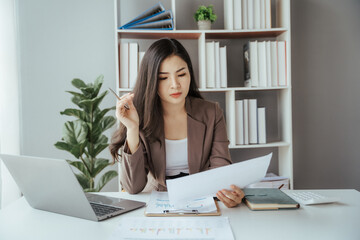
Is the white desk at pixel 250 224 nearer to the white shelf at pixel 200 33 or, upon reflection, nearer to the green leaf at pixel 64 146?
the green leaf at pixel 64 146

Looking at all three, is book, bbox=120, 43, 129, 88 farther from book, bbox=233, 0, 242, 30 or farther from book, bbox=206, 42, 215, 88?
book, bbox=233, 0, 242, 30

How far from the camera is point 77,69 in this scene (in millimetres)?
2521

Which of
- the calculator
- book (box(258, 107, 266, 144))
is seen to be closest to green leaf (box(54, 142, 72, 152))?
book (box(258, 107, 266, 144))

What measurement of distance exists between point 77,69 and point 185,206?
1807mm

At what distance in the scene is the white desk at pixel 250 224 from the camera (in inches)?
33.9

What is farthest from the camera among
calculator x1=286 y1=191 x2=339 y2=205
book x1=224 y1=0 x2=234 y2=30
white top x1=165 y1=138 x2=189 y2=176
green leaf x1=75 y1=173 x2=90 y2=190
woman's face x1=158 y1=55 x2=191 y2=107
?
book x1=224 y1=0 x2=234 y2=30

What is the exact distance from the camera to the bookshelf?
2279 millimetres

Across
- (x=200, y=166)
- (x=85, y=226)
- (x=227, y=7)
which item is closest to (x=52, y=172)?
(x=85, y=226)

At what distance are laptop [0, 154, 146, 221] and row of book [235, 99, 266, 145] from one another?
4.48ft

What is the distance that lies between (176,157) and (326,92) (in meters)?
1.70

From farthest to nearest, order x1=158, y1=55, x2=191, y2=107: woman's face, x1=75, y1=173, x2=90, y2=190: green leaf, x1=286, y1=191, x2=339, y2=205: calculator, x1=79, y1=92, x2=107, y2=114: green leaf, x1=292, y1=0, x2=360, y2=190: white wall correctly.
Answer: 1. x1=292, y1=0, x2=360, y2=190: white wall
2. x1=75, y1=173, x2=90, y2=190: green leaf
3. x1=79, y1=92, x2=107, y2=114: green leaf
4. x1=158, y1=55, x2=191, y2=107: woman's face
5. x1=286, y1=191, x2=339, y2=205: calculator

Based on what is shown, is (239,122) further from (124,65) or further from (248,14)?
(124,65)

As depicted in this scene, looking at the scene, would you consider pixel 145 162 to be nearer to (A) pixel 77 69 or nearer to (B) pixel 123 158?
(B) pixel 123 158

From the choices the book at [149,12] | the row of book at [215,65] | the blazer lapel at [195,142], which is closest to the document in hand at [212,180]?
the blazer lapel at [195,142]
